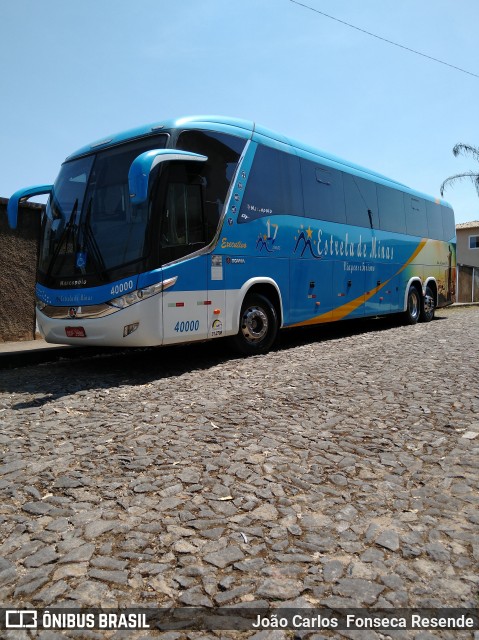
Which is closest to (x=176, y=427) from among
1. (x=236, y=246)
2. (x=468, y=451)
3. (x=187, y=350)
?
(x=468, y=451)

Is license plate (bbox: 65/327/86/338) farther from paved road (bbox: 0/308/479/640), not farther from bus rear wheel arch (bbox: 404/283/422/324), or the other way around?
bus rear wheel arch (bbox: 404/283/422/324)

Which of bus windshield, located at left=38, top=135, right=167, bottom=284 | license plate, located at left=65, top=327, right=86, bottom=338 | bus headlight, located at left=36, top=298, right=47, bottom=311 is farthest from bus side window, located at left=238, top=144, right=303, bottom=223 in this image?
bus headlight, located at left=36, top=298, right=47, bottom=311

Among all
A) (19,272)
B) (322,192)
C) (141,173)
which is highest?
(322,192)

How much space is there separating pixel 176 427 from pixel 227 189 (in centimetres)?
440

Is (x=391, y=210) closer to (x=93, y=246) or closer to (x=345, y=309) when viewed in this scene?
(x=345, y=309)

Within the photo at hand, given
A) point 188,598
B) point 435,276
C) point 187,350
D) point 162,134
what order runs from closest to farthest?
1. point 188,598
2. point 162,134
3. point 187,350
4. point 435,276

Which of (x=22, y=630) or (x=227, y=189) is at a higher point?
(x=227, y=189)

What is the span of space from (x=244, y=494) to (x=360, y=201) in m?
9.63

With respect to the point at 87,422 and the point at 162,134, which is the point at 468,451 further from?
the point at 162,134

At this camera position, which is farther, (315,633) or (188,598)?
(188,598)

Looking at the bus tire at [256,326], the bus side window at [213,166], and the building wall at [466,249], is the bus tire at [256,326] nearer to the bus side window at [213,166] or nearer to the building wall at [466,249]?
the bus side window at [213,166]

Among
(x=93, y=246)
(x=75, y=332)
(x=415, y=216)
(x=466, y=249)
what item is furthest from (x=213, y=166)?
(x=466, y=249)

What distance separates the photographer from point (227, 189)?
7.73m

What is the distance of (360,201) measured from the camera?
11586 mm
